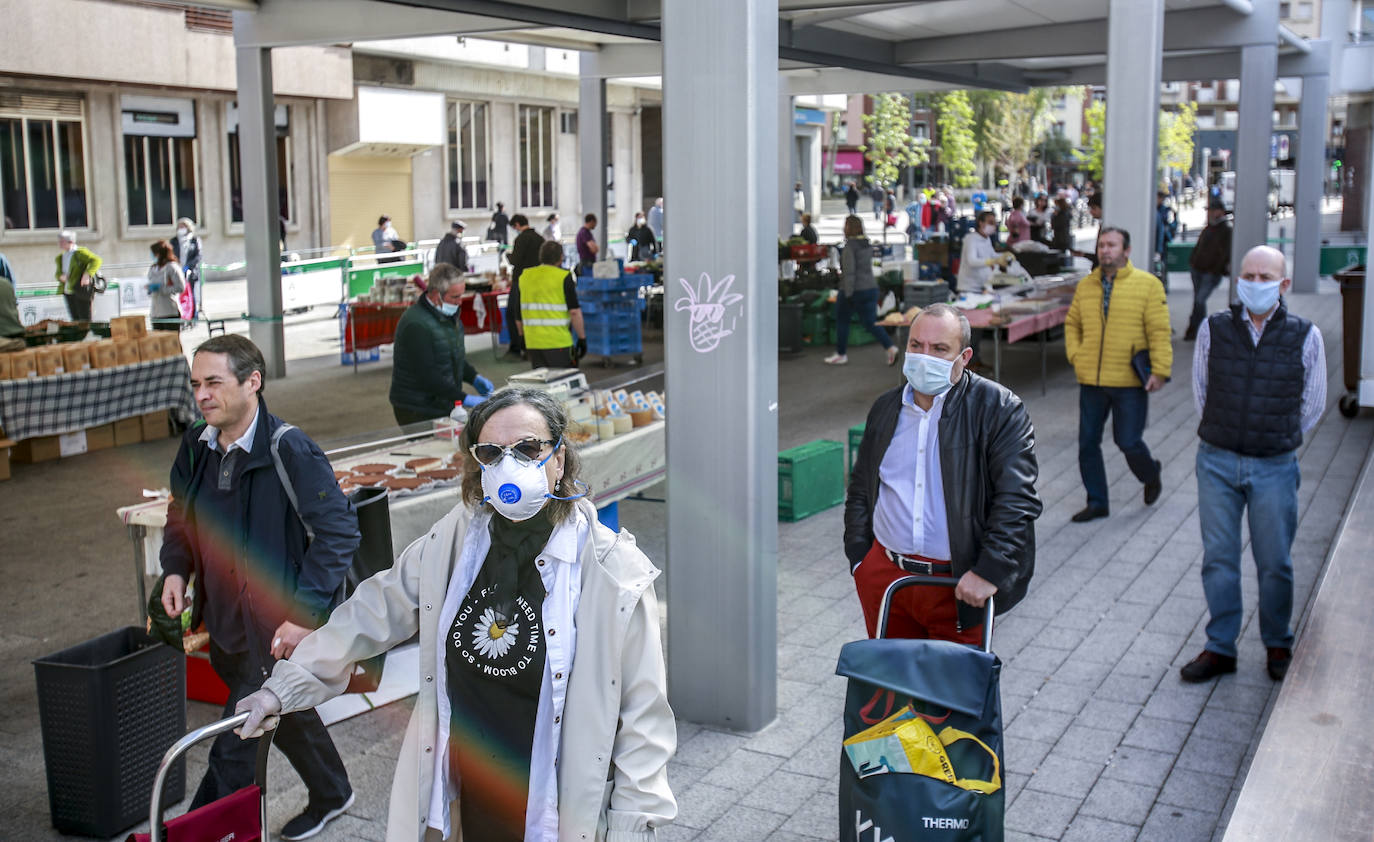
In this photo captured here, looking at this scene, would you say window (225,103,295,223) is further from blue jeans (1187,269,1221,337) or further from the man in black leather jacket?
the man in black leather jacket

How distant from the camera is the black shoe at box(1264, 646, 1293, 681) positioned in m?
6.87

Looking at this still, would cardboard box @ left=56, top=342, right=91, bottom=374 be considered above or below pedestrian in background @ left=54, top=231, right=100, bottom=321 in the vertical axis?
below

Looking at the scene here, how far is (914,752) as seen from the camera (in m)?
3.88

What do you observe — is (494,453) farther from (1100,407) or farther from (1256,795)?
(1100,407)

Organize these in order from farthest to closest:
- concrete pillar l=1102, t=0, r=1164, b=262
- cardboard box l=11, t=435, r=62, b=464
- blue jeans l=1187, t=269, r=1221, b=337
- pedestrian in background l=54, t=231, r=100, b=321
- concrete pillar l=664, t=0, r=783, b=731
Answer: blue jeans l=1187, t=269, r=1221, b=337, pedestrian in background l=54, t=231, r=100, b=321, concrete pillar l=1102, t=0, r=1164, b=262, cardboard box l=11, t=435, r=62, b=464, concrete pillar l=664, t=0, r=783, b=731

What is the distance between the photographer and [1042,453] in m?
12.7

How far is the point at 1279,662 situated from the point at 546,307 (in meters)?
9.02

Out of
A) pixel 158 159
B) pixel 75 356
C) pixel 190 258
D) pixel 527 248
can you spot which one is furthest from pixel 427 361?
pixel 158 159

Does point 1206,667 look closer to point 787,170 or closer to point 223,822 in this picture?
point 223,822

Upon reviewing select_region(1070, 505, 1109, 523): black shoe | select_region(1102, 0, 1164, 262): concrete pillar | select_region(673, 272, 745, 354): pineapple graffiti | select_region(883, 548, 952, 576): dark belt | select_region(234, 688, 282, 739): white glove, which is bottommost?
select_region(1070, 505, 1109, 523): black shoe

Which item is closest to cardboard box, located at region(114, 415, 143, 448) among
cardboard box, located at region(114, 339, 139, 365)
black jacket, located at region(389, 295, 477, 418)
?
cardboard box, located at region(114, 339, 139, 365)

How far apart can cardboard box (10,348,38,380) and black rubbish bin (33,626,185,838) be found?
26.0 ft

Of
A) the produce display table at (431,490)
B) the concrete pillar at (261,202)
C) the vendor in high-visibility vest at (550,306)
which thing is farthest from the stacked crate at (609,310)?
the produce display table at (431,490)

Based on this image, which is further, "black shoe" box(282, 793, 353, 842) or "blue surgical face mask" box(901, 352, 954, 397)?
"black shoe" box(282, 793, 353, 842)
